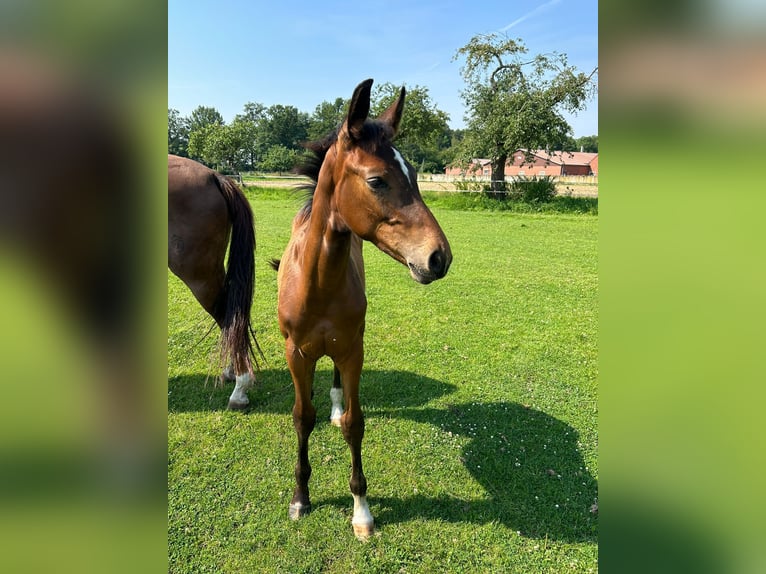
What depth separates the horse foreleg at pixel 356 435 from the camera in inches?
101

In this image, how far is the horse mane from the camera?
1908 millimetres

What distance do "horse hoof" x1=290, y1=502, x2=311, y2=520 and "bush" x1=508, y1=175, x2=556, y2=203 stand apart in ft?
68.6

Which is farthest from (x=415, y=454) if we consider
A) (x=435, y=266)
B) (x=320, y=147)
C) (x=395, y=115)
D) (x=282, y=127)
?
(x=282, y=127)

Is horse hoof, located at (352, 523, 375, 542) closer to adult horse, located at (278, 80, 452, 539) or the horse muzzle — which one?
adult horse, located at (278, 80, 452, 539)

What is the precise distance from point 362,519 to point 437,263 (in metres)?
1.80

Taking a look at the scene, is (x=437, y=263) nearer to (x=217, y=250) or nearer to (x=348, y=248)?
(x=348, y=248)

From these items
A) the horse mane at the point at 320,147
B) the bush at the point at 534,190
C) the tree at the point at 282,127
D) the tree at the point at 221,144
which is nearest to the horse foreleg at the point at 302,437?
the horse mane at the point at 320,147

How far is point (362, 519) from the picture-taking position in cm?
262

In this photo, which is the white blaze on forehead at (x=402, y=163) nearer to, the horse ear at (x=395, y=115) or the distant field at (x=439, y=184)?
the horse ear at (x=395, y=115)

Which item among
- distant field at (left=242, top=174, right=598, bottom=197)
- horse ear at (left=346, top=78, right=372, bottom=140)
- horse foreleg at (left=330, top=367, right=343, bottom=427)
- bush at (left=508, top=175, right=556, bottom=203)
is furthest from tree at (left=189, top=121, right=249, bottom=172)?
horse ear at (left=346, top=78, right=372, bottom=140)
